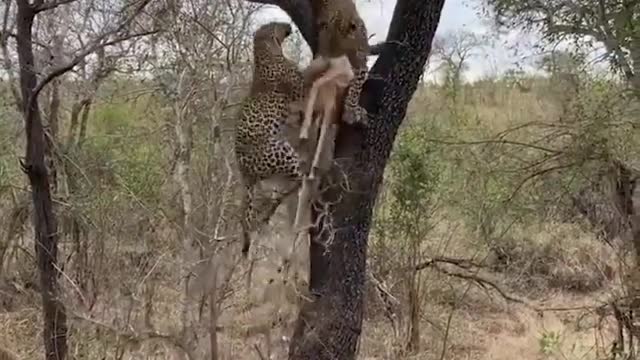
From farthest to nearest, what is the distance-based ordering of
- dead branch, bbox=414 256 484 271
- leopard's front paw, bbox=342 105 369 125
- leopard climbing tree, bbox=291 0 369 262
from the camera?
1. dead branch, bbox=414 256 484 271
2. leopard's front paw, bbox=342 105 369 125
3. leopard climbing tree, bbox=291 0 369 262

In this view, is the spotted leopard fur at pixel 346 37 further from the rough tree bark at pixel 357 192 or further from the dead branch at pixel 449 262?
the dead branch at pixel 449 262

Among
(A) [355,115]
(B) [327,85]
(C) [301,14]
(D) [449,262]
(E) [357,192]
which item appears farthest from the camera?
(D) [449,262]

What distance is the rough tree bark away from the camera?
2988mm

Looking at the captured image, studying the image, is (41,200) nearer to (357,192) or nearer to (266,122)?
(266,122)

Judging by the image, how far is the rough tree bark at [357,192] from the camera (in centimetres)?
299

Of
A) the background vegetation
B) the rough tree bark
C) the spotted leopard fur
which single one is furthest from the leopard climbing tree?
the rough tree bark

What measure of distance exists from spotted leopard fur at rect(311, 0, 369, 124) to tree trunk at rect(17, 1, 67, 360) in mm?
999

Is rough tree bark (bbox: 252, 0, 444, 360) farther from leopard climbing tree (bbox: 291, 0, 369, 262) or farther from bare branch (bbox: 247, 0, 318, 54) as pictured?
leopard climbing tree (bbox: 291, 0, 369, 262)

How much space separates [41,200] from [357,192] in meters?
1.07

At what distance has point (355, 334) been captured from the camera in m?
3.07

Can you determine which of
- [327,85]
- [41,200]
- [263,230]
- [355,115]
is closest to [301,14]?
[355,115]

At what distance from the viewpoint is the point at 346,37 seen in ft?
8.55

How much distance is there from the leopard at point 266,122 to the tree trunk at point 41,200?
0.77 m

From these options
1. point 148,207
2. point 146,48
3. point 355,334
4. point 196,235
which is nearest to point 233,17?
point 146,48
